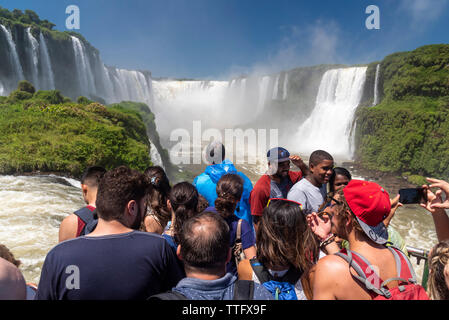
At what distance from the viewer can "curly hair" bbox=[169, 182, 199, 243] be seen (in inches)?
101

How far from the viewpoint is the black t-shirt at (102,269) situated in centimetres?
146

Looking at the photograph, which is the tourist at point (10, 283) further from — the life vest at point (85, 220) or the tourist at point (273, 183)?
the tourist at point (273, 183)

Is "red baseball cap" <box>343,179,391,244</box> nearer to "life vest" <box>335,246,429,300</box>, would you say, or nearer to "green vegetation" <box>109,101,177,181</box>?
"life vest" <box>335,246,429,300</box>

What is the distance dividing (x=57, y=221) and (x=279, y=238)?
478 centimetres

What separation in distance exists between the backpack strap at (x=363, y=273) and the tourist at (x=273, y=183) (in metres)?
1.74

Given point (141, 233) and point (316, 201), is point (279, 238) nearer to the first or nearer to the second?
point (141, 233)

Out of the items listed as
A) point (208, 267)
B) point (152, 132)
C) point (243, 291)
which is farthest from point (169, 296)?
point (152, 132)

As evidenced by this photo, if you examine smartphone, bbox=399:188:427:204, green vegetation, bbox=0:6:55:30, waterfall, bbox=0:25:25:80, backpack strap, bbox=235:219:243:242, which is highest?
green vegetation, bbox=0:6:55:30

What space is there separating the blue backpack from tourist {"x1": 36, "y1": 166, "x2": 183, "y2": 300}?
556mm

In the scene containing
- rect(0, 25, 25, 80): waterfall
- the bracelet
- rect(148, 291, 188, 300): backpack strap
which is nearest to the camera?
rect(148, 291, 188, 300): backpack strap

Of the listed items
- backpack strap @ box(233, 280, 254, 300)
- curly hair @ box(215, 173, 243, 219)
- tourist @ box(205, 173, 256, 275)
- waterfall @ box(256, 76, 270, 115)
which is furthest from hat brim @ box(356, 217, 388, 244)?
waterfall @ box(256, 76, 270, 115)

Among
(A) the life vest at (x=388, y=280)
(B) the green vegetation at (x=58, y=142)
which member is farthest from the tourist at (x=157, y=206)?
(B) the green vegetation at (x=58, y=142)

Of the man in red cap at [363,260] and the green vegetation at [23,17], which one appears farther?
the green vegetation at [23,17]
